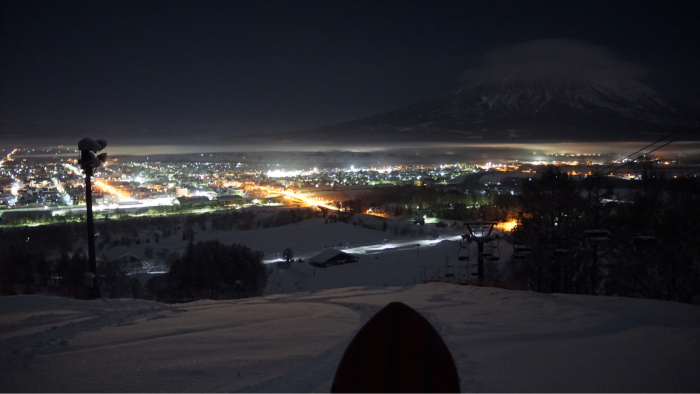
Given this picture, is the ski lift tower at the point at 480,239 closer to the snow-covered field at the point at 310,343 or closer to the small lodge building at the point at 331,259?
the snow-covered field at the point at 310,343

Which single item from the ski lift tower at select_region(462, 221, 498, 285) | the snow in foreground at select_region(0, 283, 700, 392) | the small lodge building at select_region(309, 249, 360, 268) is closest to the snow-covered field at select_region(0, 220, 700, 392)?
the snow in foreground at select_region(0, 283, 700, 392)

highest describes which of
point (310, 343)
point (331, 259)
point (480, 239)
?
point (310, 343)

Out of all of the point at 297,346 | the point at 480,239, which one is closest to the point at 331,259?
the point at 480,239

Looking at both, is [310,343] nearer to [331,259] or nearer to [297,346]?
[297,346]

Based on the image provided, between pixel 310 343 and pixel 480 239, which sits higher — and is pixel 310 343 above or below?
above

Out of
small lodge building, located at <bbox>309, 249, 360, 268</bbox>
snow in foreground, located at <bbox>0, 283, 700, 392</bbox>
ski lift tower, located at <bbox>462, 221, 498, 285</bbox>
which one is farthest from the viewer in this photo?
small lodge building, located at <bbox>309, 249, 360, 268</bbox>

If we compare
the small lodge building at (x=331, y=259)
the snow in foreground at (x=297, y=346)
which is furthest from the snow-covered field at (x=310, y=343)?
the small lodge building at (x=331, y=259)

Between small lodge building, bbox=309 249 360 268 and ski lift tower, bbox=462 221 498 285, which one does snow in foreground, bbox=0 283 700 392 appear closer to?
ski lift tower, bbox=462 221 498 285
